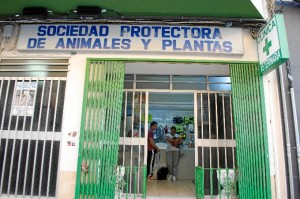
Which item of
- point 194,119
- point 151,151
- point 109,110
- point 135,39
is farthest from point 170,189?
point 135,39

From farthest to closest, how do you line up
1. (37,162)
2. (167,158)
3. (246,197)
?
1. (167,158)
2. (37,162)
3. (246,197)

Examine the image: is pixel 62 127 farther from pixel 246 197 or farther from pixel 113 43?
pixel 246 197

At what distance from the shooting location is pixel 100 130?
5.38 m


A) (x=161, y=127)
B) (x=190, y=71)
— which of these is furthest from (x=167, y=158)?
(x=190, y=71)

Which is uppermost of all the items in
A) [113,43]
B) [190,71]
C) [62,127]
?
[113,43]

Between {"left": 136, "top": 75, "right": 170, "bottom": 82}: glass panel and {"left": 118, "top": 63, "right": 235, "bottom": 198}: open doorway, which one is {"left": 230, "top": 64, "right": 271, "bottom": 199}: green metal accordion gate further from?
{"left": 136, "top": 75, "right": 170, "bottom": 82}: glass panel

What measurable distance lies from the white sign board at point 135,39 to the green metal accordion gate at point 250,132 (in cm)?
63

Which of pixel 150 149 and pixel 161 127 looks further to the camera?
pixel 161 127

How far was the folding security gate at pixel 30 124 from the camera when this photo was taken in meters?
5.42

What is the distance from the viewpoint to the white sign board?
18.7 ft

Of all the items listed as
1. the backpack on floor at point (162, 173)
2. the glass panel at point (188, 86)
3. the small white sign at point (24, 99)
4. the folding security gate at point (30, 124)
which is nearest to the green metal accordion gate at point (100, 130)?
the folding security gate at point (30, 124)

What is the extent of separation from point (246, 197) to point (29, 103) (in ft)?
17.7

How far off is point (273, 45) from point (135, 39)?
3.00 metres

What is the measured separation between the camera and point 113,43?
18.9ft
